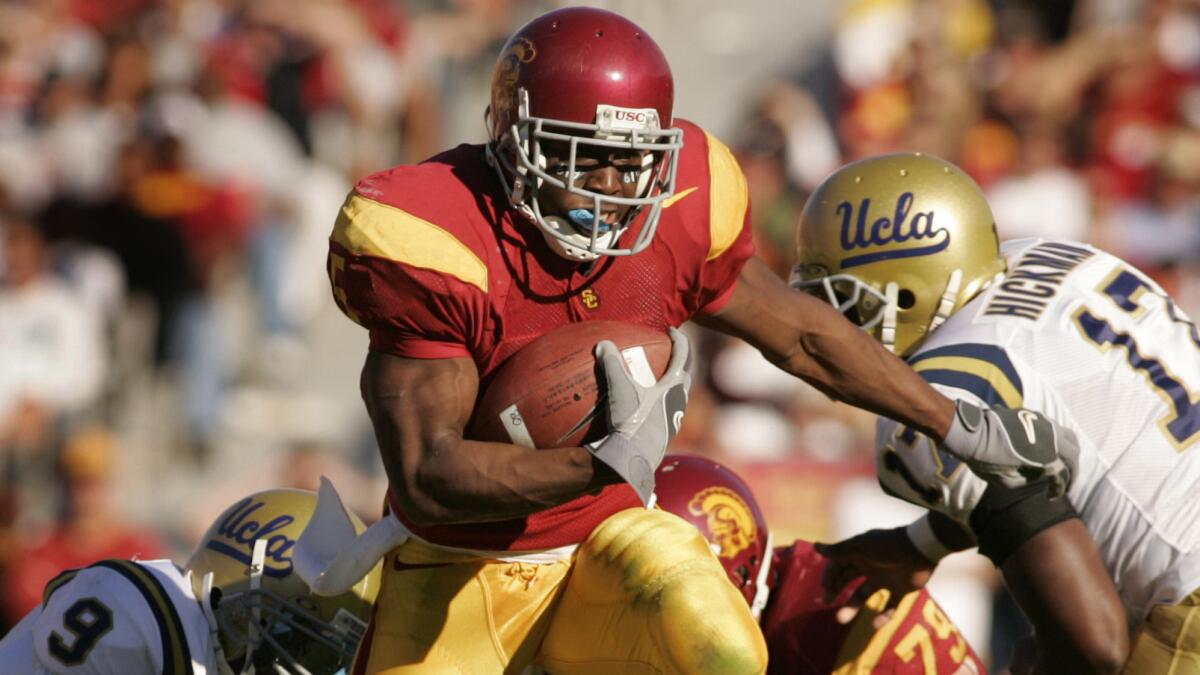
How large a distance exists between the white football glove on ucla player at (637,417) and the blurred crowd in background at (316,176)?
15.1 ft

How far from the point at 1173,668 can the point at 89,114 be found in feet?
22.9

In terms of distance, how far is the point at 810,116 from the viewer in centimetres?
889

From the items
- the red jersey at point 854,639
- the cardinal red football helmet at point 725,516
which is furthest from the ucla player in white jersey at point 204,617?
the red jersey at point 854,639

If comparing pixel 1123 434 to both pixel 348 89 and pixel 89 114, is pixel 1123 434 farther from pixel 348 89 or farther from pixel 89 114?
pixel 89 114

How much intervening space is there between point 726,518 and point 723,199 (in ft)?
2.99

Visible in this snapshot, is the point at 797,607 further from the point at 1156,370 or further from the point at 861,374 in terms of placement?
the point at 1156,370

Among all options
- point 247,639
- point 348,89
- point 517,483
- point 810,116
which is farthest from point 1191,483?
point 348,89

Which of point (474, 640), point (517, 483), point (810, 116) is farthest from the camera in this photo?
point (810, 116)

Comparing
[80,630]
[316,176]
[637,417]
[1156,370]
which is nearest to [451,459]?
[637,417]

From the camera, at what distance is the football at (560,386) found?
135 inches

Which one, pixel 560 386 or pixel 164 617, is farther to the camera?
pixel 164 617

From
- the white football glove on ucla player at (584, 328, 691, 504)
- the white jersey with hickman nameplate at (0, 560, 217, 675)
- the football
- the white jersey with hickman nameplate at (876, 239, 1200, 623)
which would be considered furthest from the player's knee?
the white jersey with hickman nameplate at (0, 560, 217, 675)

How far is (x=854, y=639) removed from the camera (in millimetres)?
4277

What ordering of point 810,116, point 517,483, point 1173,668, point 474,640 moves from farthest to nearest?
point 810,116, point 1173,668, point 474,640, point 517,483
